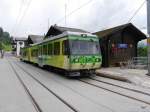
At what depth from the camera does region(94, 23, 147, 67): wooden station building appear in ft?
72.8

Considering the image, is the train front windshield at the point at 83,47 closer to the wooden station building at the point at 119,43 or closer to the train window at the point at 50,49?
the train window at the point at 50,49

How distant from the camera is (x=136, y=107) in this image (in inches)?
297

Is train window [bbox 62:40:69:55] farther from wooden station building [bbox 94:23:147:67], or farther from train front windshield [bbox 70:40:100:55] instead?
wooden station building [bbox 94:23:147:67]

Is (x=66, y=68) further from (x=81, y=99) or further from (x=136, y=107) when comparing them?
(x=136, y=107)

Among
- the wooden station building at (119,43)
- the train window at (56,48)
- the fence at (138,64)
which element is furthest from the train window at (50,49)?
the fence at (138,64)

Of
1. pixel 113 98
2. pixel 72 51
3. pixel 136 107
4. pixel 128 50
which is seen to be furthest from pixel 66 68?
pixel 128 50

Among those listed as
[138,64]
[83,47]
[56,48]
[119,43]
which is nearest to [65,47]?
[83,47]

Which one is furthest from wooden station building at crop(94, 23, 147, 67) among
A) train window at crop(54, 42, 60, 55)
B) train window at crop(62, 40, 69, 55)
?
train window at crop(62, 40, 69, 55)

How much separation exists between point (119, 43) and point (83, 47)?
343 inches

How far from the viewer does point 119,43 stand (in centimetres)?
2294

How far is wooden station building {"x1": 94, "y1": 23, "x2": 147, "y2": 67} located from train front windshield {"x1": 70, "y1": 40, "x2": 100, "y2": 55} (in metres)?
6.63

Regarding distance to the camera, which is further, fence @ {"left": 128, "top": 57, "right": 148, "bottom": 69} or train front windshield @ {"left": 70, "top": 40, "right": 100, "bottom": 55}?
fence @ {"left": 128, "top": 57, "right": 148, "bottom": 69}

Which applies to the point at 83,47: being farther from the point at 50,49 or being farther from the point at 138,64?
the point at 138,64

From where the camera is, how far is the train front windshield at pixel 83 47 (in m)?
14.6
